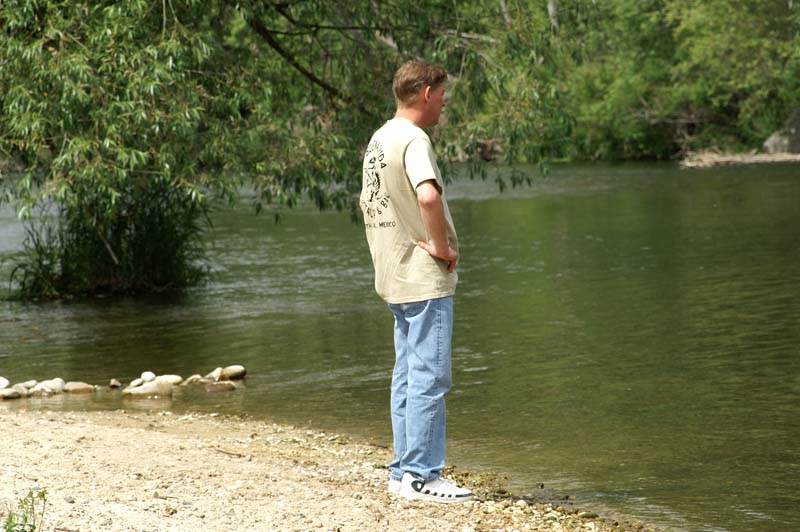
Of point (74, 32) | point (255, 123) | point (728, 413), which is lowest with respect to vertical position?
point (728, 413)

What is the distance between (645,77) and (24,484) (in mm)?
48695

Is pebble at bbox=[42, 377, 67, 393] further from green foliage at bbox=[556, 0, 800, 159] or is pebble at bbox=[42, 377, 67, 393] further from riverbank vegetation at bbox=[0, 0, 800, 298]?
green foliage at bbox=[556, 0, 800, 159]

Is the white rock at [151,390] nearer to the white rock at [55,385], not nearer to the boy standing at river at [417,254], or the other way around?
the white rock at [55,385]

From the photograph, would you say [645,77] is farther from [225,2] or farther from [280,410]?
[280,410]

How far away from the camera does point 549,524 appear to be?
5977mm

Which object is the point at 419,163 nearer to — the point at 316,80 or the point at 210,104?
the point at 210,104

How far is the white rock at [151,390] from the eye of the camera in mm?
10328

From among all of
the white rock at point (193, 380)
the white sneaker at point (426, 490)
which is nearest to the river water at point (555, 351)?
the white rock at point (193, 380)

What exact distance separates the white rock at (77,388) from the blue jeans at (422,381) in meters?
5.11

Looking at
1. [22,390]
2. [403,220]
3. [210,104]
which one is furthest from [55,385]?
[403,220]

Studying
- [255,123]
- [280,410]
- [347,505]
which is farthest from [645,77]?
[347,505]

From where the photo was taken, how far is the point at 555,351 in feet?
38.3

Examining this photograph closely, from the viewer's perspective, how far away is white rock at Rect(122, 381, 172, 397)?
1033cm

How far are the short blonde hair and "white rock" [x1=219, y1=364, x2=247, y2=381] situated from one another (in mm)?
5471
